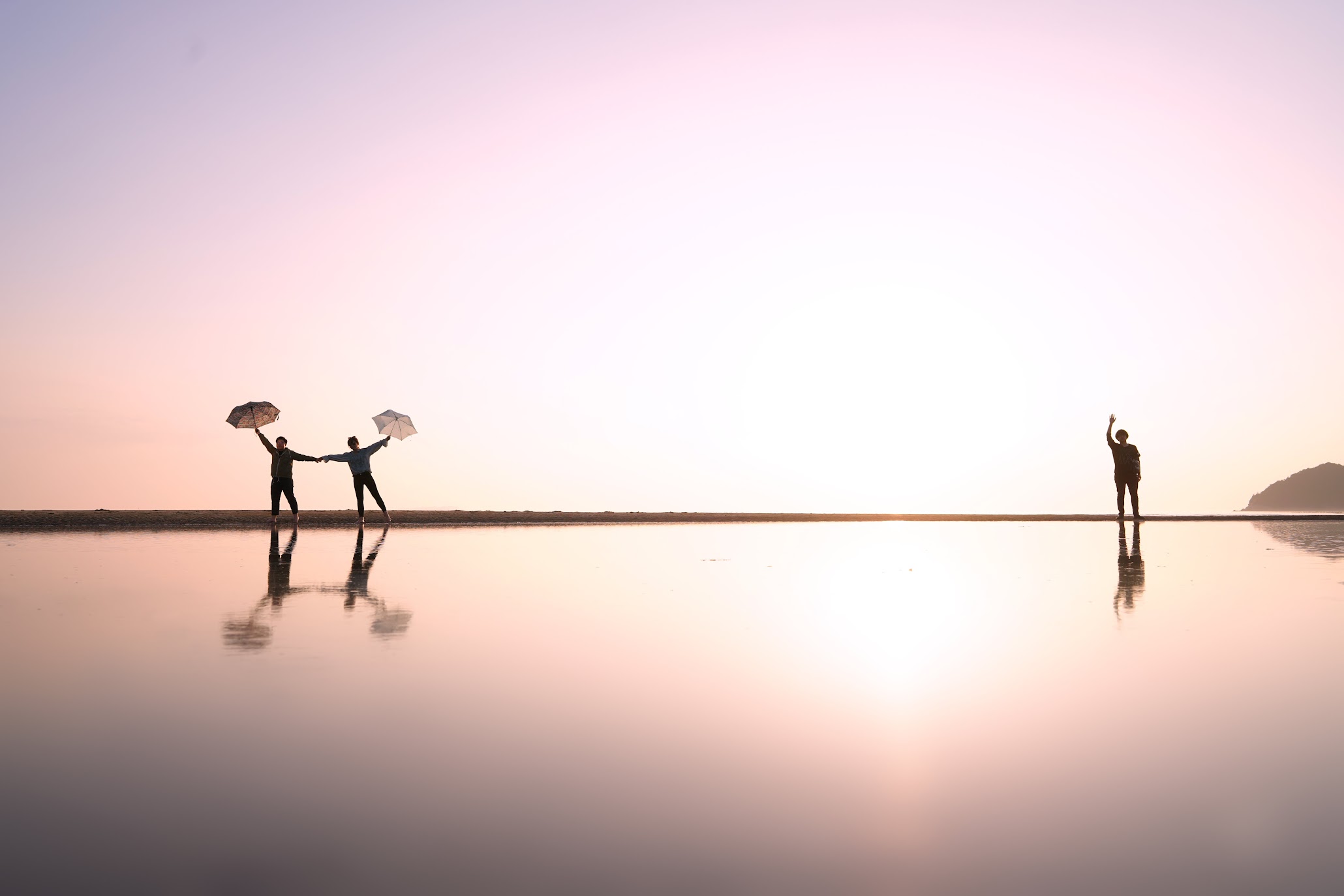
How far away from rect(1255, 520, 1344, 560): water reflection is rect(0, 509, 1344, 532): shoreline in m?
1.97

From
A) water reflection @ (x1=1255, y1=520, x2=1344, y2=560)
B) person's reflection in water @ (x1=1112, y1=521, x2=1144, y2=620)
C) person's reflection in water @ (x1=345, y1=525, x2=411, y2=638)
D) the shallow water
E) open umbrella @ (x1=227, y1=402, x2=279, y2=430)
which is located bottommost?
the shallow water

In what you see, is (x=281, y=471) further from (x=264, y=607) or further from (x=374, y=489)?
(x=264, y=607)

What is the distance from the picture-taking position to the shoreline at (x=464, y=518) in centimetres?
2156

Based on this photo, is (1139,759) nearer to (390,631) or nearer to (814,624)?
(814,624)

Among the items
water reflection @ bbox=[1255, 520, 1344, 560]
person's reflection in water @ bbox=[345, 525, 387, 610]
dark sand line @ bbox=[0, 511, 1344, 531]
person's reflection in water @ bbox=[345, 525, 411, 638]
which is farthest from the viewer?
dark sand line @ bbox=[0, 511, 1344, 531]

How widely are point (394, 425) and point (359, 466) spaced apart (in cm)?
292

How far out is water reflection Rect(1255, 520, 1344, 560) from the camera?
1574 centimetres

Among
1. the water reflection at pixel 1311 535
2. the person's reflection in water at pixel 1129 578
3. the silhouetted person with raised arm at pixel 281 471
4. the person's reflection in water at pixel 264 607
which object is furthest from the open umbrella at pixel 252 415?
the water reflection at pixel 1311 535

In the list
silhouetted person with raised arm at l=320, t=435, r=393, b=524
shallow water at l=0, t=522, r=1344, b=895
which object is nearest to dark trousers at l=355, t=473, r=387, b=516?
silhouetted person with raised arm at l=320, t=435, r=393, b=524

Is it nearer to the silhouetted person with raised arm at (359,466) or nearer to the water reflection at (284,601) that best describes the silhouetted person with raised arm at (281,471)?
the silhouetted person with raised arm at (359,466)

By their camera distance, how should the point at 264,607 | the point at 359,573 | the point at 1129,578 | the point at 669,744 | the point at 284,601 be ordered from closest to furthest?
the point at 669,744
the point at 264,607
the point at 284,601
the point at 1129,578
the point at 359,573

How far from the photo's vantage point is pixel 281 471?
21938 millimetres

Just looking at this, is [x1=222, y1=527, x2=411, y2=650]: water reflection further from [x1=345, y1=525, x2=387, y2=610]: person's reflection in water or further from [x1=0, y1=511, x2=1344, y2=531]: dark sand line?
[x1=0, y1=511, x2=1344, y2=531]: dark sand line

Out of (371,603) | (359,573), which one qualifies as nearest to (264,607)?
(371,603)
